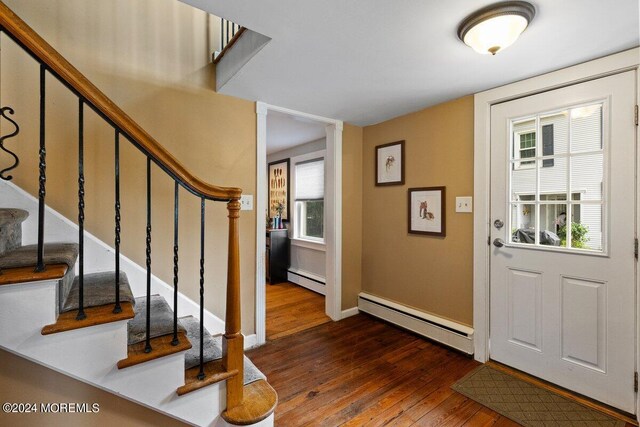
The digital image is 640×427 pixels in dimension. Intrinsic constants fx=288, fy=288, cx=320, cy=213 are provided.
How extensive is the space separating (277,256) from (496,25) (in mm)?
3904

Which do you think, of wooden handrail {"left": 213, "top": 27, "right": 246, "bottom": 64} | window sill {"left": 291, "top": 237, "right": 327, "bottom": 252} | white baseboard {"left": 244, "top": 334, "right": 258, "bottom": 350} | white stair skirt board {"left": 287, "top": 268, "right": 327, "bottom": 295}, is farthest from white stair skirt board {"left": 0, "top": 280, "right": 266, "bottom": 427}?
window sill {"left": 291, "top": 237, "right": 327, "bottom": 252}

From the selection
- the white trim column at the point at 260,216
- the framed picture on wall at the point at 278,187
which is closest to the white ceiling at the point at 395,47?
the white trim column at the point at 260,216

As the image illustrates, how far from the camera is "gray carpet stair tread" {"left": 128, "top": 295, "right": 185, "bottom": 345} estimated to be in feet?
4.35

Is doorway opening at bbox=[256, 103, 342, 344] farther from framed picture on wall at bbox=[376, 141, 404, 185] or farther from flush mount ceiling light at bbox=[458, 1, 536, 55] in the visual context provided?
flush mount ceiling light at bbox=[458, 1, 536, 55]

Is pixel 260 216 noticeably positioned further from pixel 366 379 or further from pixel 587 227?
pixel 587 227

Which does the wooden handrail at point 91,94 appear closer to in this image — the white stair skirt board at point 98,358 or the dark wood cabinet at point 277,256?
the white stair skirt board at point 98,358

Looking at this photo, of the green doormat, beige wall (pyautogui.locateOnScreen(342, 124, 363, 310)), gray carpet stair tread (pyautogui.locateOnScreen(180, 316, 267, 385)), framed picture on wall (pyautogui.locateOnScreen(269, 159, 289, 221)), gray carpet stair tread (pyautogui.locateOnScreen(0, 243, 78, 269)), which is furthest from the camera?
framed picture on wall (pyautogui.locateOnScreen(269, 159, 289, 221))

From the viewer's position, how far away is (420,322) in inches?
104

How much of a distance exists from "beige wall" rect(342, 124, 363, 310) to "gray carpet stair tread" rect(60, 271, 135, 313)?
2085 mm

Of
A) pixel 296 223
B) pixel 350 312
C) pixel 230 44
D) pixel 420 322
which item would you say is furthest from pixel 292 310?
pixel 230 44

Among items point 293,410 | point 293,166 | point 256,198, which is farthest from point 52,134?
point 293,166

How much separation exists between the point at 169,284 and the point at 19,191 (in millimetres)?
999

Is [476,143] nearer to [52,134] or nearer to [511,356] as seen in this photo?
[511,356]

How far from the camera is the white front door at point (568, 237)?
5.58ft
